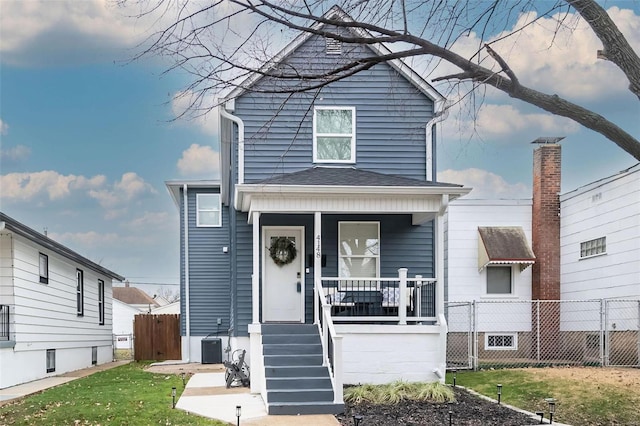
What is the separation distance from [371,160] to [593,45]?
6.53 m

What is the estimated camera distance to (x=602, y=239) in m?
15.5

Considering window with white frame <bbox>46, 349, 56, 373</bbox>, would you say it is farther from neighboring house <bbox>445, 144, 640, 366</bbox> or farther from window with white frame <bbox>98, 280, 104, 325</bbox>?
neighboring house <bbox>445, 144, 640, 366</bbox>

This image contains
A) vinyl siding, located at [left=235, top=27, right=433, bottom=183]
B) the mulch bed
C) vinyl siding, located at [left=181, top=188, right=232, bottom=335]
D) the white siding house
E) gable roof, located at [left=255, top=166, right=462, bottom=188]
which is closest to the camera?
the mulch bed

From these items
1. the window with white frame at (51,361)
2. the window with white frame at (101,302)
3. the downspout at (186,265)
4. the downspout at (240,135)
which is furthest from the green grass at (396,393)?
the window with white frame at (101,302)

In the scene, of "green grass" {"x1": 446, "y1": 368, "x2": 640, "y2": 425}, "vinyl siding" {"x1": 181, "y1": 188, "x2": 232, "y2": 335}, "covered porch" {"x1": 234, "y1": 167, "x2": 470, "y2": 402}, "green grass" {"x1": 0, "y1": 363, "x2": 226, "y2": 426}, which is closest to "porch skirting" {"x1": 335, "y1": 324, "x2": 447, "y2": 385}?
"covered porch" {"x1": 234, "y1": 167, "x2": 470, "y2": 402}

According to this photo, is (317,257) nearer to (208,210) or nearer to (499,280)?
(499,280)

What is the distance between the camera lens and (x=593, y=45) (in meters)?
7.83

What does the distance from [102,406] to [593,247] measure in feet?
40.0

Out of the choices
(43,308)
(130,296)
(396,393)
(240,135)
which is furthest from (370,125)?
(130,296)

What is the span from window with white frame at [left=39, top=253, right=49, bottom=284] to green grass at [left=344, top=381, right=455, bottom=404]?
29.8 feet

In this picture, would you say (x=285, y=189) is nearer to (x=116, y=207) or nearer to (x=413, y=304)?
(x=413, y=304)

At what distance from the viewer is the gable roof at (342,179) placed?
472 inches

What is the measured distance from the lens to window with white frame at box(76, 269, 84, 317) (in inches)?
765

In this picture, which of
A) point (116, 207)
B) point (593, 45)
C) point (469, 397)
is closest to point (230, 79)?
point (593, 45)
